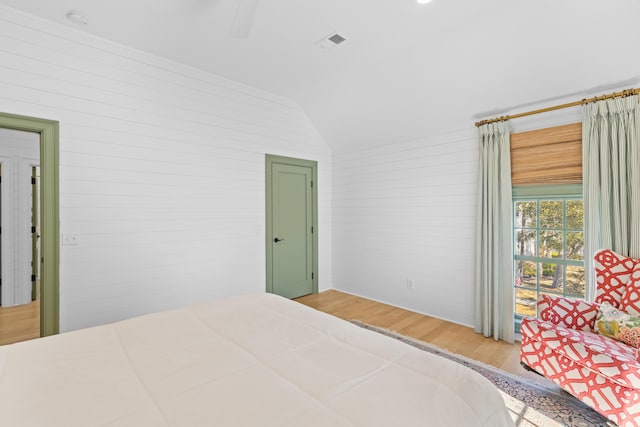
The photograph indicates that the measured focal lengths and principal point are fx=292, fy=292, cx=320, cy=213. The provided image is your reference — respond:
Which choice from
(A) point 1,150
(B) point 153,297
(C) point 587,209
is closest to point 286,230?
(B) point 153,297

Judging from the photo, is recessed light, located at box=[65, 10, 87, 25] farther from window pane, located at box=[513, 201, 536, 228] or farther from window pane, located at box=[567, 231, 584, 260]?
window pane, located at box=[567, 231, 584, 260]

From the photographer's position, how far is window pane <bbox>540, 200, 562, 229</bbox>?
2959 mm

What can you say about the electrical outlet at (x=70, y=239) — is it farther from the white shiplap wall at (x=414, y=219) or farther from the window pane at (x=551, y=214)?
the window pane at (x=551, y=214)

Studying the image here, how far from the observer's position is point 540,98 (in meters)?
2.82

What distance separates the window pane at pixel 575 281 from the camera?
2.83 metres

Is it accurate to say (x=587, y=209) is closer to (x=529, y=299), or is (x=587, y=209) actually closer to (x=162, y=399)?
(x=529, y=299)

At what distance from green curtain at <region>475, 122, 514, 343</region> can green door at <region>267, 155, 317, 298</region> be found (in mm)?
2414

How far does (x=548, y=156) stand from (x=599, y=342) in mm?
1724

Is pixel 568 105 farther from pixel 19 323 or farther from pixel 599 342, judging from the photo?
pixel 19 323

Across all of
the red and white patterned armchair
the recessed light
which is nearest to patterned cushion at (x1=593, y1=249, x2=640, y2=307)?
the red and white patterned armchair

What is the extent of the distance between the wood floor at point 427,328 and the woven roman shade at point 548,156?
1688 mm

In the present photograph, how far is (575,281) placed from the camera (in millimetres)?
2869

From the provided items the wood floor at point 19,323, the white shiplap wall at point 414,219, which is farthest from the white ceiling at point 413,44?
the wood floor at point 19,323

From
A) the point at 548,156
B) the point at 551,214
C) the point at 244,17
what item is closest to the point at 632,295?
→ the point at 551,214
